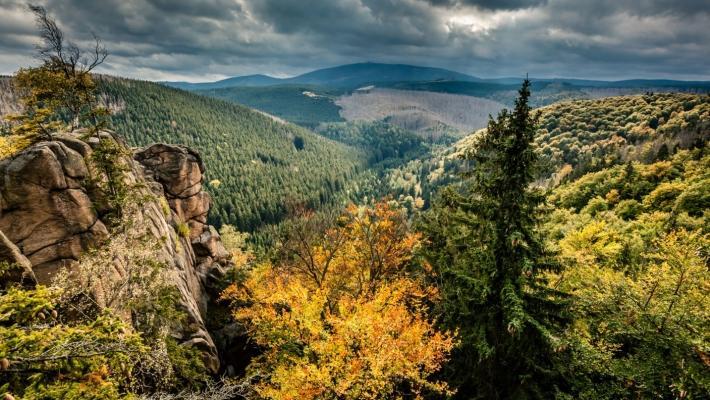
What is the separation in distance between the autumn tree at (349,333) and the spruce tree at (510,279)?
9.51 ft

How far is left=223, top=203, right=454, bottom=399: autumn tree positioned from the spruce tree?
2898mm

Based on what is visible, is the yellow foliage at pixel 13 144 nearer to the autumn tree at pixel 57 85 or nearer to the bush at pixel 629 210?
the autumn tree at pixel 57 85

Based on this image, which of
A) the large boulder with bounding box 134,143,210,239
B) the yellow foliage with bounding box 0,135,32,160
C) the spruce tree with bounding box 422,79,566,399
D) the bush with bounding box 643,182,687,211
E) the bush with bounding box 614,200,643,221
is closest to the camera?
the spruce tree with bounding box 422,79,566,399

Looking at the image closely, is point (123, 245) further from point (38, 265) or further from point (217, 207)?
point (217, 207)

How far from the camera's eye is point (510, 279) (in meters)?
19.9

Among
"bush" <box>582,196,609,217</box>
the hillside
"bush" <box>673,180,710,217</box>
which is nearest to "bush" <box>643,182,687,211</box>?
"bush" <box>673,180,710,217</box>

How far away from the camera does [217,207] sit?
159 meters

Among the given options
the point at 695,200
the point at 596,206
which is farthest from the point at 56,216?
the point at 596,206

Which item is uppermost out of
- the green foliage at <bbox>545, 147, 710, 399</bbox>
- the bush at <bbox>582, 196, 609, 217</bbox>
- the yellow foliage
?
the yellow foliage

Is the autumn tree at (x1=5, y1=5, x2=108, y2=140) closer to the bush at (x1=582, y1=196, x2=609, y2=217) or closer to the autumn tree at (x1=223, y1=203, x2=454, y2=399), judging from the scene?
the autumn tree at (x1=223, y1=203, x2=454, y2=399)

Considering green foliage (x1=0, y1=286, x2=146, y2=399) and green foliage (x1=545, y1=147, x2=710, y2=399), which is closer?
green foliage (x1=0, y1=286, x2=146, y2=399)

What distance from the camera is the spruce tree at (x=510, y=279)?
18672 millimetres

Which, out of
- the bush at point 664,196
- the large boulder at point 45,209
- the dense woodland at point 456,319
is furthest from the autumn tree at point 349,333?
the bush at point 664,196

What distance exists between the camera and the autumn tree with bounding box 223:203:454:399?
21.1 meters
